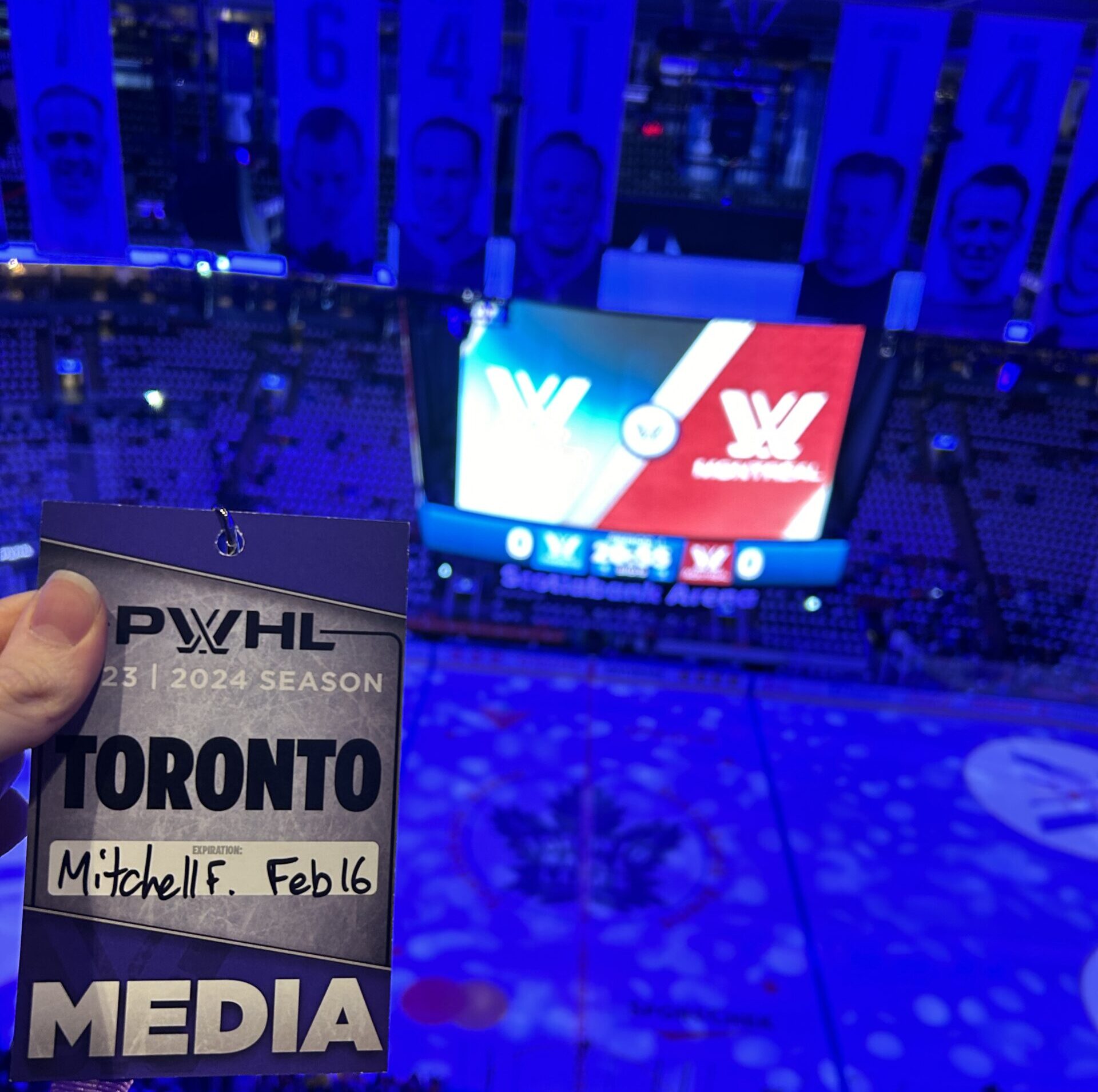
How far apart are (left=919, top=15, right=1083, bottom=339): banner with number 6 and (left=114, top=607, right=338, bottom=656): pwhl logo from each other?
7.91 meters

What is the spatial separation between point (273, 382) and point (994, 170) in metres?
10.2

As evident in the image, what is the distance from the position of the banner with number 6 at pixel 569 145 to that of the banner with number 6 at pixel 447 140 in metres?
0.34

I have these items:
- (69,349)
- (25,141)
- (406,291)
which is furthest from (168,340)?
(406,291)

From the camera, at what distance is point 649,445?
8.45 m

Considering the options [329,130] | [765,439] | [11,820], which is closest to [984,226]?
[765,439]

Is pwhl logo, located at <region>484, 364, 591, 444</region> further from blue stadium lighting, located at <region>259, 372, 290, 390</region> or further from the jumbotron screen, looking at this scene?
blue stadium lighting, located at <region>259, 372, 290, 390</region>

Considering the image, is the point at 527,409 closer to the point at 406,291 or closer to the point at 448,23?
the point at 406,291

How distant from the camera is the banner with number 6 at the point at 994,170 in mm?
6914

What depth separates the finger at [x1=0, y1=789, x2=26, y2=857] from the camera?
1469 mm

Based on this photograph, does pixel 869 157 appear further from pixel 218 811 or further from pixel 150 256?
pixel 218 811

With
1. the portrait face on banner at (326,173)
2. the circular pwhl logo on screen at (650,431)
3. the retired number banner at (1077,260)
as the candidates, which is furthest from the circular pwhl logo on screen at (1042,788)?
the portrait face on banner at (326,173)

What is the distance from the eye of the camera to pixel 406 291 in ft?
26.7

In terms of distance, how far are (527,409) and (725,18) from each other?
6.05 m

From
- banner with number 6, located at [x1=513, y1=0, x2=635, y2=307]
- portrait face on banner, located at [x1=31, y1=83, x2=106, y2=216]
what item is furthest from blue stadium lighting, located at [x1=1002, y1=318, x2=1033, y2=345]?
portrait face on banner, located at [x1=31, y1=83, x2=106, y2=216]
